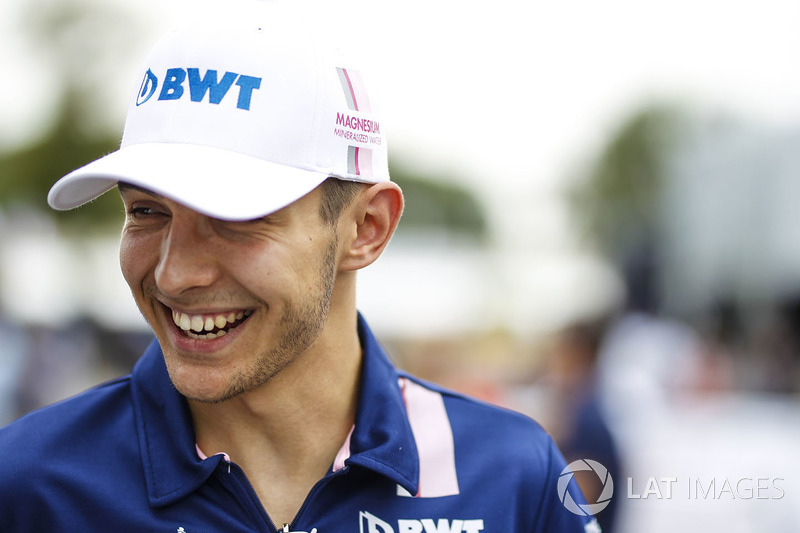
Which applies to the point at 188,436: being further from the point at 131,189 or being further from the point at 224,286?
the point at 131,189

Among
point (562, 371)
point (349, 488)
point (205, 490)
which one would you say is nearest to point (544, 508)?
point (349, 488)

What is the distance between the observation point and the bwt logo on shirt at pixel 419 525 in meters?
2.01

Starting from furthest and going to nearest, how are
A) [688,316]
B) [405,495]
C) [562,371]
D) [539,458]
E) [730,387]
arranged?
1. [688,316]
2. [730,387]
3. [562,371]
4. [539,458]
5. [405,495]

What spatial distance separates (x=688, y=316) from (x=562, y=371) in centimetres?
727

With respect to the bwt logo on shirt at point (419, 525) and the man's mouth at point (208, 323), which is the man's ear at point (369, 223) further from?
the bwt logo on shirt at point (419, 525)

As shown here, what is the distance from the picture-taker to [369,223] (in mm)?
2195

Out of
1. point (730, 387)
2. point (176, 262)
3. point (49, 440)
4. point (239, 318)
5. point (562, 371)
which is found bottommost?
point (730, 387)

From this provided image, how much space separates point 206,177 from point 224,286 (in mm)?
251

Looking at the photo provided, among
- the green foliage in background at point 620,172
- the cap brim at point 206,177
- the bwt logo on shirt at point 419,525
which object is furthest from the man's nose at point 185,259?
the green foliage in background at point 620,172

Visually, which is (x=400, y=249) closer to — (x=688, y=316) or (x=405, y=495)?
(x=688, y=316)

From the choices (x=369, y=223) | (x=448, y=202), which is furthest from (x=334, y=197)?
(x=448, y=202)

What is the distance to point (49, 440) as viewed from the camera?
197cm

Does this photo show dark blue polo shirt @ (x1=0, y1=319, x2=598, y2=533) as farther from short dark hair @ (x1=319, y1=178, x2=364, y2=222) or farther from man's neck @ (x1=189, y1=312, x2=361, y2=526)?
short dark hair @ (x1=319, y1=178, x2=364, y2=222)

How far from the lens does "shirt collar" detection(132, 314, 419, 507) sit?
196 cm
